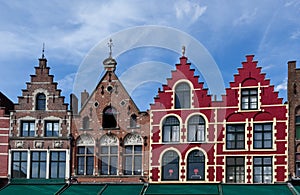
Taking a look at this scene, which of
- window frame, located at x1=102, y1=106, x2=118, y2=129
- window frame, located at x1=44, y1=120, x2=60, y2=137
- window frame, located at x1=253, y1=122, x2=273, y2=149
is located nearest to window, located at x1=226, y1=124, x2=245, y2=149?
window frame, located at x1=253, y1=122, x2=273, y2=149

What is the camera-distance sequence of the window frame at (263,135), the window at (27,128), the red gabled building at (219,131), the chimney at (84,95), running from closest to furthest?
the red gabled building at (219,131), the window frame at (263,135), the window at (27,128), the chimney at (84,95)

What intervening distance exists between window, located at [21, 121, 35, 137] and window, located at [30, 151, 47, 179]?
1.15m

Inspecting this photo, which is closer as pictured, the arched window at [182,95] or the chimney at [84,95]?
the arched window at [182,95]

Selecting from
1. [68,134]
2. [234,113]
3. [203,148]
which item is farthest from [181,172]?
[68,134]

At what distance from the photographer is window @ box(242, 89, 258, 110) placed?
29703mm

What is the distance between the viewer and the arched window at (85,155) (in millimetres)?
31484

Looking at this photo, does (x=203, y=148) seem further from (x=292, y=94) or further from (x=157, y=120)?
(x=292, y=94)

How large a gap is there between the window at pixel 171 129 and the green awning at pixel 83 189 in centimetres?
445

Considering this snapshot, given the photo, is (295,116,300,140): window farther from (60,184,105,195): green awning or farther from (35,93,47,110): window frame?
(35,93,47,110): window frame

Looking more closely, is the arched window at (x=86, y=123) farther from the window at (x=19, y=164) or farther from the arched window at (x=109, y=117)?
the window at (x=19, y=164)

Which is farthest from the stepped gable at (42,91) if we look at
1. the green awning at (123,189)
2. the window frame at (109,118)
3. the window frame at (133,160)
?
the green awning at (123,189)

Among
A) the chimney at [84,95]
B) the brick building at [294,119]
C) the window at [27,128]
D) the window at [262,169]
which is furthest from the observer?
the chimney at [84,95]

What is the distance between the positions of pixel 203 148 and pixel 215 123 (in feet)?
4.92

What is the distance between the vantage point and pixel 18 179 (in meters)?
31.5
